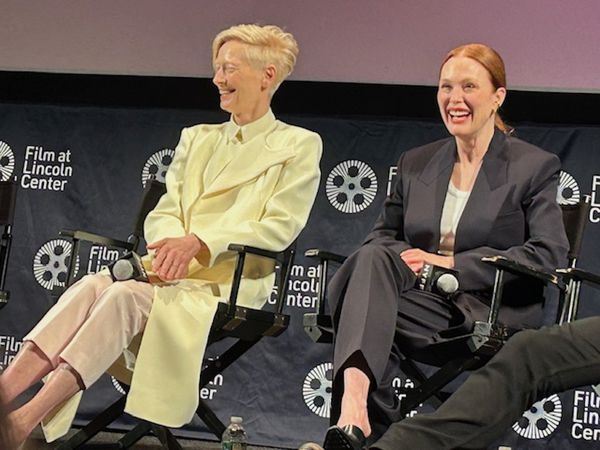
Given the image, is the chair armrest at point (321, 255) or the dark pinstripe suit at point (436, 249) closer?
the dark pinstripe suit at point (436, 249)

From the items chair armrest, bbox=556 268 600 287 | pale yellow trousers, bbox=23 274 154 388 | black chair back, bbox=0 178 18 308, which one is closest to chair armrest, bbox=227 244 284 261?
pale yellow trousers, bbox=23 274 154 388

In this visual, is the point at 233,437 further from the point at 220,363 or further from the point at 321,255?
the point at 321,255

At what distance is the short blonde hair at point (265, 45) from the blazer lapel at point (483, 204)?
934mm

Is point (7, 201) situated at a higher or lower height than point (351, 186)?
lower

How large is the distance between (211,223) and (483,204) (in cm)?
100

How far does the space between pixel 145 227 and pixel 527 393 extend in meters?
1.85

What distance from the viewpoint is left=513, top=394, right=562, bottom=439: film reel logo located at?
3.94m

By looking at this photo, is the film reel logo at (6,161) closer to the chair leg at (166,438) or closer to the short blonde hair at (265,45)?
the short blonde hair at (265,45)

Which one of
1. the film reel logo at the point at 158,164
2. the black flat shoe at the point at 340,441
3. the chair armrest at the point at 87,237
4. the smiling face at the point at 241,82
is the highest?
the smiling face at the point at 241,82

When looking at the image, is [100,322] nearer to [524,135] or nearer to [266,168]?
[266,168]

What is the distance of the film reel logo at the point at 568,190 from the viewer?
161 inches

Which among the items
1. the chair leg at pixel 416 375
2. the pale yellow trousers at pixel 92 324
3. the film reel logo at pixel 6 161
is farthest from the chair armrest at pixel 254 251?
the film reel logo at pixel 6 161

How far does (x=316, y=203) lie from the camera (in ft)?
14.3

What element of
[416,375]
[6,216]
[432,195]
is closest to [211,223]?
[432,195]
